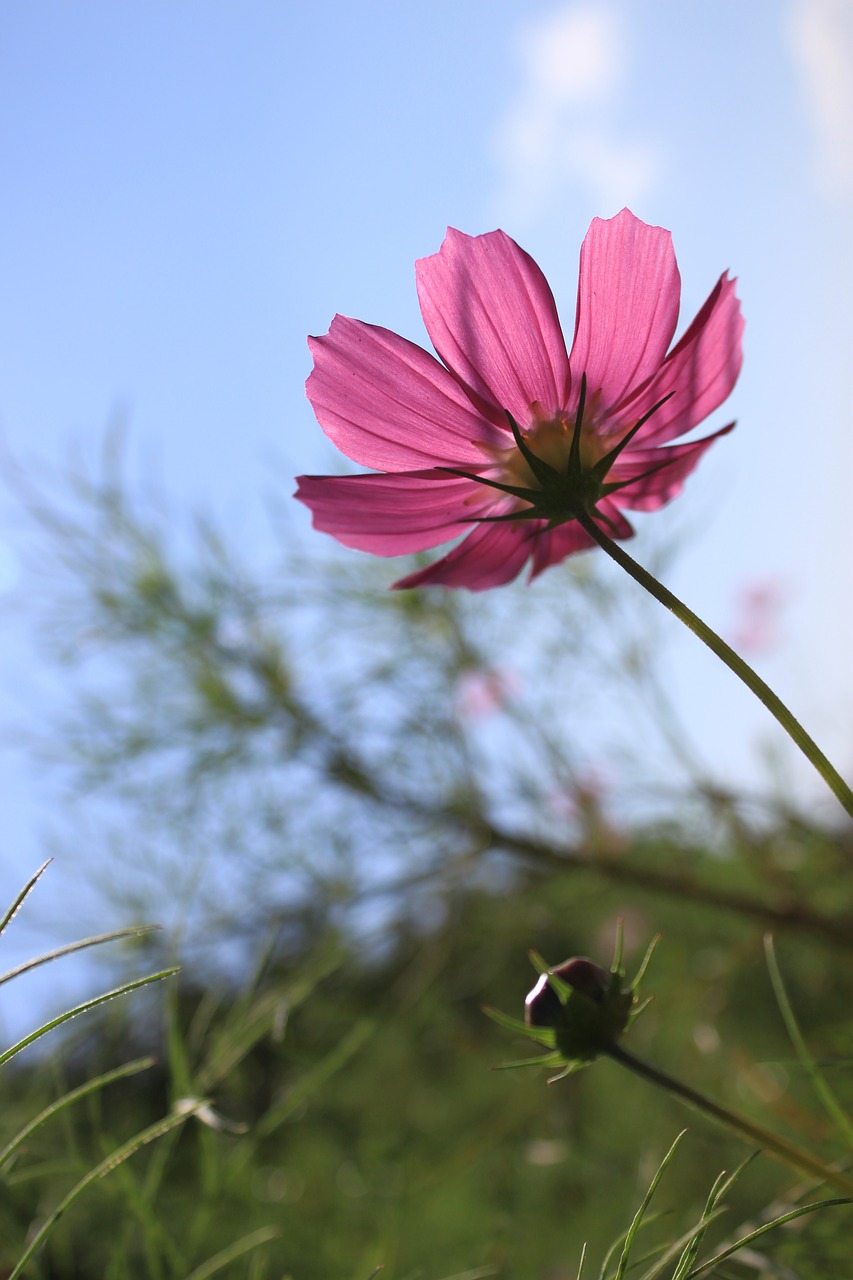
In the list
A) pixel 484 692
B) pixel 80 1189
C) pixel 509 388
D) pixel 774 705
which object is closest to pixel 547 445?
pixel 509 388

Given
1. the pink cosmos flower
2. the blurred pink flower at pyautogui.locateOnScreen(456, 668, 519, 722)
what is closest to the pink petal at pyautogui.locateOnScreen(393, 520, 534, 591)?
the pink cosmos flower

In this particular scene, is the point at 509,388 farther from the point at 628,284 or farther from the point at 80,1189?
the point at 80,1189

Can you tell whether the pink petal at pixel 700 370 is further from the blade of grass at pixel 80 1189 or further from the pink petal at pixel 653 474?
the blade of grass at pixel 80 1189

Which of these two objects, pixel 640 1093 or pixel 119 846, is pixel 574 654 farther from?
pixel 640 1093

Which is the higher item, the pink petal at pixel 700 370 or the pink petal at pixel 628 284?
the pink petal at pixel 628 284

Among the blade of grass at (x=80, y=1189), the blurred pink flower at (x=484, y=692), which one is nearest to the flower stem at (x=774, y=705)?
the blade of grass at (x=80, y=1189)

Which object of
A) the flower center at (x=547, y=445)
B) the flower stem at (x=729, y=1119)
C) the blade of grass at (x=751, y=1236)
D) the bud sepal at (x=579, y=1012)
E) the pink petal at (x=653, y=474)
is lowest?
the blade of grass at (x=751, y=1236)

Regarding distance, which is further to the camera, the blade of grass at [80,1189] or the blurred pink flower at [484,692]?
the blurred pink flower at [484,692]

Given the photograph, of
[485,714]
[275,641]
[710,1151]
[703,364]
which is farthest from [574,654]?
[703,364]

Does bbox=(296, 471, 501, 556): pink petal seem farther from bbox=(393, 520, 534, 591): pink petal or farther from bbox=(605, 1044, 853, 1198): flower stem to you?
bbox=(605, 1044, 853, 1198): flower stem
